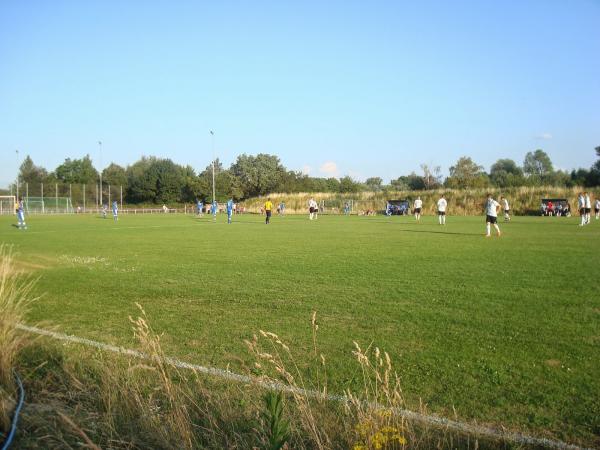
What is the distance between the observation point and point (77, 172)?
381 ft

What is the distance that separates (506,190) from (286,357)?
58703mm

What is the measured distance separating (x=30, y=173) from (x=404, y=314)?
122015mm

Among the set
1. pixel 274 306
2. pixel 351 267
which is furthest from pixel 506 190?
pixel 274 306

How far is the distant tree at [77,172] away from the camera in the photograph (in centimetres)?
11125

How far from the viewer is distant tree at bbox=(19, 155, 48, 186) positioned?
106688 millimetres

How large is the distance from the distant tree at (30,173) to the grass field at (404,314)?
344 feet

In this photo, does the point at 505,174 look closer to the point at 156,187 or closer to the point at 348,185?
the point at 348,185

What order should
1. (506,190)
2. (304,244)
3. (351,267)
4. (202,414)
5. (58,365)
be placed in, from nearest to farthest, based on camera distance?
(202,414) < (58,365) < (351,267) < (304,244) < (506,190)

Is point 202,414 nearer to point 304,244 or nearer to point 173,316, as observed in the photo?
point 173,316

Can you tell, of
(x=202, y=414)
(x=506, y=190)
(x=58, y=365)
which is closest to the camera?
(x=202, y=414)

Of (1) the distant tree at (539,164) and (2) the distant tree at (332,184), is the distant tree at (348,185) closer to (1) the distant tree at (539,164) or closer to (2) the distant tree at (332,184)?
(2) the distant tree at (332,184)

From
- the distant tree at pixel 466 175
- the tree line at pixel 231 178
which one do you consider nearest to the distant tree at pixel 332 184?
the tree line at pixel 231 178

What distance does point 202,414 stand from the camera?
13.0ft

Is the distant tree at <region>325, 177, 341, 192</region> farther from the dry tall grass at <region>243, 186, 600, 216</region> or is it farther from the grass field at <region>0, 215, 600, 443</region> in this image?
the grass field at <region>0, 215, 600, 443</region>
